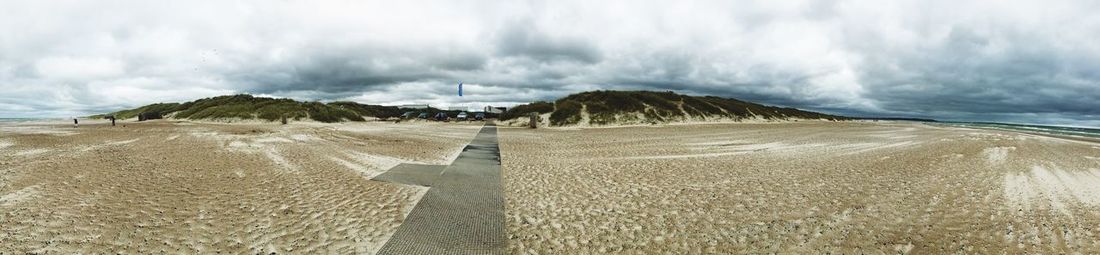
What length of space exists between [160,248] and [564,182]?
9237mm

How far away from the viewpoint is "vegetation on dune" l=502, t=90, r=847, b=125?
187 feet

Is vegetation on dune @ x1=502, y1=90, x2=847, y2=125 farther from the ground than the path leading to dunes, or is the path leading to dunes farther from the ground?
vegetation on dune @ x1=502, y1=90, x2=847, y2=125

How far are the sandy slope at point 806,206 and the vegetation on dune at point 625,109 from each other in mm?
38901

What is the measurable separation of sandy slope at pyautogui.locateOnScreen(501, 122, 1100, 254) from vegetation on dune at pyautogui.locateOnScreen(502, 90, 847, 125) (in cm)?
3890

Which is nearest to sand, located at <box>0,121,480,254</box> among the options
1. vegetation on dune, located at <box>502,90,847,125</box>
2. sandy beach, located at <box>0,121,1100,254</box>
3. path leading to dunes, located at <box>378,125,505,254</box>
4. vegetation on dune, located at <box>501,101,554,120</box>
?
sandy beach, located at <box>0,121,1100,254</box>

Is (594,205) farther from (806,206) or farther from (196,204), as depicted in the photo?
(196,204)

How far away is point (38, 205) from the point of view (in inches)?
372

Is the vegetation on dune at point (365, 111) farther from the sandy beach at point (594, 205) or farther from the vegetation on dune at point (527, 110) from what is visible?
the sandy beach at point (594, 205)

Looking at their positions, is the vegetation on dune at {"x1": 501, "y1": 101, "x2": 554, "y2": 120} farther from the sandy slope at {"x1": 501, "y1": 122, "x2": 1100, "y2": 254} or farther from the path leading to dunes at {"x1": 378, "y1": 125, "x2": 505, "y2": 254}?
the path leading to dunes at {"x1": 378, "y1": 125, "x2": 505, "y2": 254}

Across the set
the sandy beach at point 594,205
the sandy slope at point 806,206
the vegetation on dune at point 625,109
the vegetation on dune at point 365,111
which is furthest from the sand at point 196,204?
the vegetation on dune at point 365,111

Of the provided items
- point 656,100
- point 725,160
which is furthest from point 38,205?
point 656,100

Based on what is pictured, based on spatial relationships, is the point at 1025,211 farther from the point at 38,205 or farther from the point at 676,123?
the point at 676,123

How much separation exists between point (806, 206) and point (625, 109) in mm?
50558

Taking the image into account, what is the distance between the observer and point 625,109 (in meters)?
60.5
